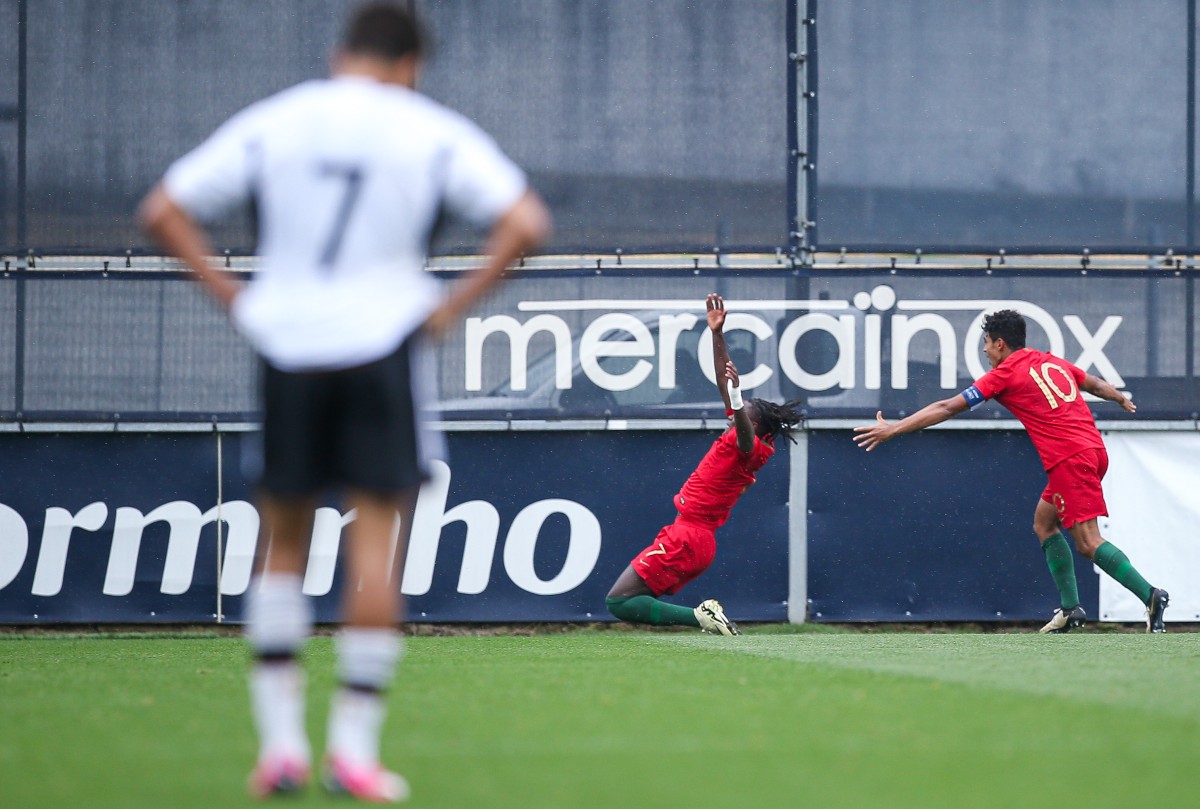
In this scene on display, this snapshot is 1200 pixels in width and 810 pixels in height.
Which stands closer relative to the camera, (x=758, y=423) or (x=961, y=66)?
(x=758, y=423)

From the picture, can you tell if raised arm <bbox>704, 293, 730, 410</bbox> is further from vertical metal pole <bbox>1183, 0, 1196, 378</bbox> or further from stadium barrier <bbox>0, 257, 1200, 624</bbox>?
vertical metal pole <bbox>1183, 0, 1196, 378</bbox>

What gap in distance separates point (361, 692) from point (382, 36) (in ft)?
4.59

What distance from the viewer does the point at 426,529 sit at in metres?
10.2

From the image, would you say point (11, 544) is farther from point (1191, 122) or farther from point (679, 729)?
point (1191, 122)

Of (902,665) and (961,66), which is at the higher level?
(961,66)

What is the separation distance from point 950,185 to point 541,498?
3272 mm

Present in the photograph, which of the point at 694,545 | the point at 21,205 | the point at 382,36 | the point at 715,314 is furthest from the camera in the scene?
the point at 21,205

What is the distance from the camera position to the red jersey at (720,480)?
918 centimetres

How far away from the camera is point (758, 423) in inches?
375

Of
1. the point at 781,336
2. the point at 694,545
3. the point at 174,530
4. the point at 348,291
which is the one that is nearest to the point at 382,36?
the point at 348,291

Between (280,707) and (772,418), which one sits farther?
(772,418)

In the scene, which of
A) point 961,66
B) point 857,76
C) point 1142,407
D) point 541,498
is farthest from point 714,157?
point 1142,407

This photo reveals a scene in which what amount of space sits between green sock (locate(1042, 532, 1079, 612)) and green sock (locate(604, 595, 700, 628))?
2084mm

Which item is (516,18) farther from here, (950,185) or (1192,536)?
(1192,536)
